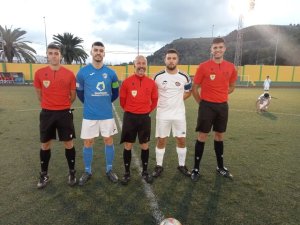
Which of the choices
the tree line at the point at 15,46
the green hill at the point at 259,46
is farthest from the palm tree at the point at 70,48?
the green hill at the point at 259,46

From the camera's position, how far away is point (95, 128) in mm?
4164

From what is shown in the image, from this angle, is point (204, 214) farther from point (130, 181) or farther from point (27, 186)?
point (27, 186)

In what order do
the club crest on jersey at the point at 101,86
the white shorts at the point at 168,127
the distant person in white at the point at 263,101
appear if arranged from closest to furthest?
1. the club crest on jersey at the point at 101,86
2. the white shorts at the point at 168,127
3. the distant person in white at the point at 263,101

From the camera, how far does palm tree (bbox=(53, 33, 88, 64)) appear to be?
43.2 metres

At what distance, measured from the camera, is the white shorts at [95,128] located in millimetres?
4094

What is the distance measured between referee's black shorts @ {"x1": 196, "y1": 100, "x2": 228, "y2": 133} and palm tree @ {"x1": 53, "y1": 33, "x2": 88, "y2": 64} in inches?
1685

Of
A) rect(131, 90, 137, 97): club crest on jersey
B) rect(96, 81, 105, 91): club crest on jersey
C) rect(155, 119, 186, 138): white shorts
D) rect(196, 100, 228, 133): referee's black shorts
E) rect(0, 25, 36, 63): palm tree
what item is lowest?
rect(155, 119, 186, 138): white shorts

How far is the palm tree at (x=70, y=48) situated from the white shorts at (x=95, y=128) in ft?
139

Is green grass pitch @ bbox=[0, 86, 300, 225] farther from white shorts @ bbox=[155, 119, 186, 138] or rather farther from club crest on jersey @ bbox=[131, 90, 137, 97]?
club crest on jersey @ bbox=[131, 90, 137, 97]

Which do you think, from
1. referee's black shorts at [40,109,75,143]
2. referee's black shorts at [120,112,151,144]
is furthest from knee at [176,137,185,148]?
referee's black shorts at [40,109,75,143]

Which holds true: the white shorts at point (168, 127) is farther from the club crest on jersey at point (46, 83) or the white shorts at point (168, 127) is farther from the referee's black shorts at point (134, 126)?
the club crest on jersey at point (46, 83)

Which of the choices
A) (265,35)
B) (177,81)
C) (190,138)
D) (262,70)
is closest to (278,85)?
(262,70)

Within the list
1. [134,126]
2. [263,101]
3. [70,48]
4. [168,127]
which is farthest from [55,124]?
[70,48]

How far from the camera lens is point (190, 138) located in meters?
7.01
